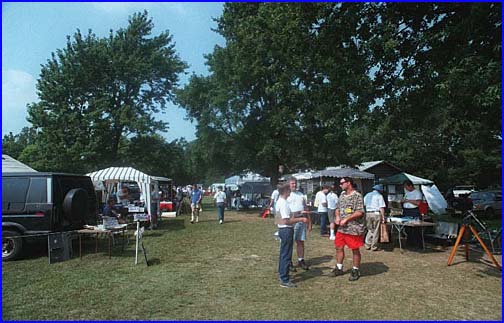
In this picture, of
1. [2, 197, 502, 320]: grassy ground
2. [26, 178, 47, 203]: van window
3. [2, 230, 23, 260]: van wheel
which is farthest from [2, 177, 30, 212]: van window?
[2, 197, 502, 320]: grassy ground

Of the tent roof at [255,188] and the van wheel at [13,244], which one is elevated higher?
the tent roof at [255,188]

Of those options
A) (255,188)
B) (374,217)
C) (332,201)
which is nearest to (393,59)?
(374,217)

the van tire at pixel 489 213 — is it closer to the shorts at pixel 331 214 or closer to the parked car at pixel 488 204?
the parked car at pixel 488 204

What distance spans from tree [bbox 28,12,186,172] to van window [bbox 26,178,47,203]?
22.3m

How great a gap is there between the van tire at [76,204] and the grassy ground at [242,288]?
0.96 m

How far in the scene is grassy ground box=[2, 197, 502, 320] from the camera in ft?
16.7

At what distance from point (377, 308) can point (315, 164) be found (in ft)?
68.4

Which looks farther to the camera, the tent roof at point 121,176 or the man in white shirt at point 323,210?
the tent roof at point 121,176

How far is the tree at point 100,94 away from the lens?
1214 inches

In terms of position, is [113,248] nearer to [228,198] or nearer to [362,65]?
[362,65]

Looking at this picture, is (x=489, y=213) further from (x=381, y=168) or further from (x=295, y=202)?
(x=381, y=168)

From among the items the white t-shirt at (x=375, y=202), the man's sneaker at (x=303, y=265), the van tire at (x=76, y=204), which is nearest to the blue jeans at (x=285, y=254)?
the man's sneaker at (x=303, y=265)

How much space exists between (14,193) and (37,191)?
0.55 metres

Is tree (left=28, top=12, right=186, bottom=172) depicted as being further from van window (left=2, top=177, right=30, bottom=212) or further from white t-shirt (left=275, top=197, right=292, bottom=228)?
white t-shirt (left=275, top=197, right=292, bottom=228)
